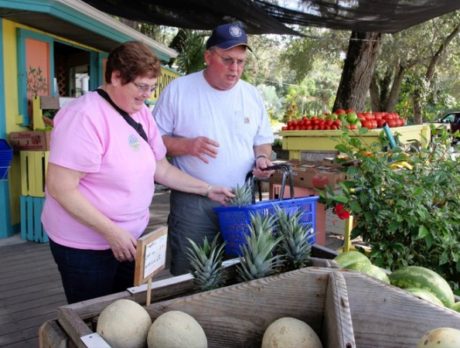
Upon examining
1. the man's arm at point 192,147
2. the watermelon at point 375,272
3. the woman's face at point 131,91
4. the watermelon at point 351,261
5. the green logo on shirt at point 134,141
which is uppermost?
the woman's face at point 131,91

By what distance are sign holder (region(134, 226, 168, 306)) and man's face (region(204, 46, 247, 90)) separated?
44.9 inches

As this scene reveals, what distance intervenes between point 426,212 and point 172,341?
64.1 inches

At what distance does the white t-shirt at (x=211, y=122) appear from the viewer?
256cm

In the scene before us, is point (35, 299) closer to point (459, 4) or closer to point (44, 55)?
point (44, 55)

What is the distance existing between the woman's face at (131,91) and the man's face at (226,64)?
2.14ft

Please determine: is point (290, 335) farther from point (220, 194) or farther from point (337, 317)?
point (220, 194)

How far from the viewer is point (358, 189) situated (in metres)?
2.41

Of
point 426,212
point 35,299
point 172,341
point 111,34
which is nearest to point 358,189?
point 426,212

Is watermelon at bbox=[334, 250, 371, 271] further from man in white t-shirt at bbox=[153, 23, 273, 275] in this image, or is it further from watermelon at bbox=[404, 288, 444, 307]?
man in white t-shirt at bbox=[153, 23, 273, 275]

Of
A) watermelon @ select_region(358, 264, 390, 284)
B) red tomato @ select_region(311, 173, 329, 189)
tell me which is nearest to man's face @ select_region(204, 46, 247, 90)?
watermelon @ select_region(358, 264, 390, 284)

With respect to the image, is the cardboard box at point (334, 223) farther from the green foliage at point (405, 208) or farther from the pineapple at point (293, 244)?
the pineapple at point (293, 244)

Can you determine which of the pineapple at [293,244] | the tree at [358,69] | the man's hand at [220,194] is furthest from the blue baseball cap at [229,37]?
the tree at [358,69]

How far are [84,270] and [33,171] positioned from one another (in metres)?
3.83

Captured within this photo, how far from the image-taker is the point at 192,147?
2.43 m
